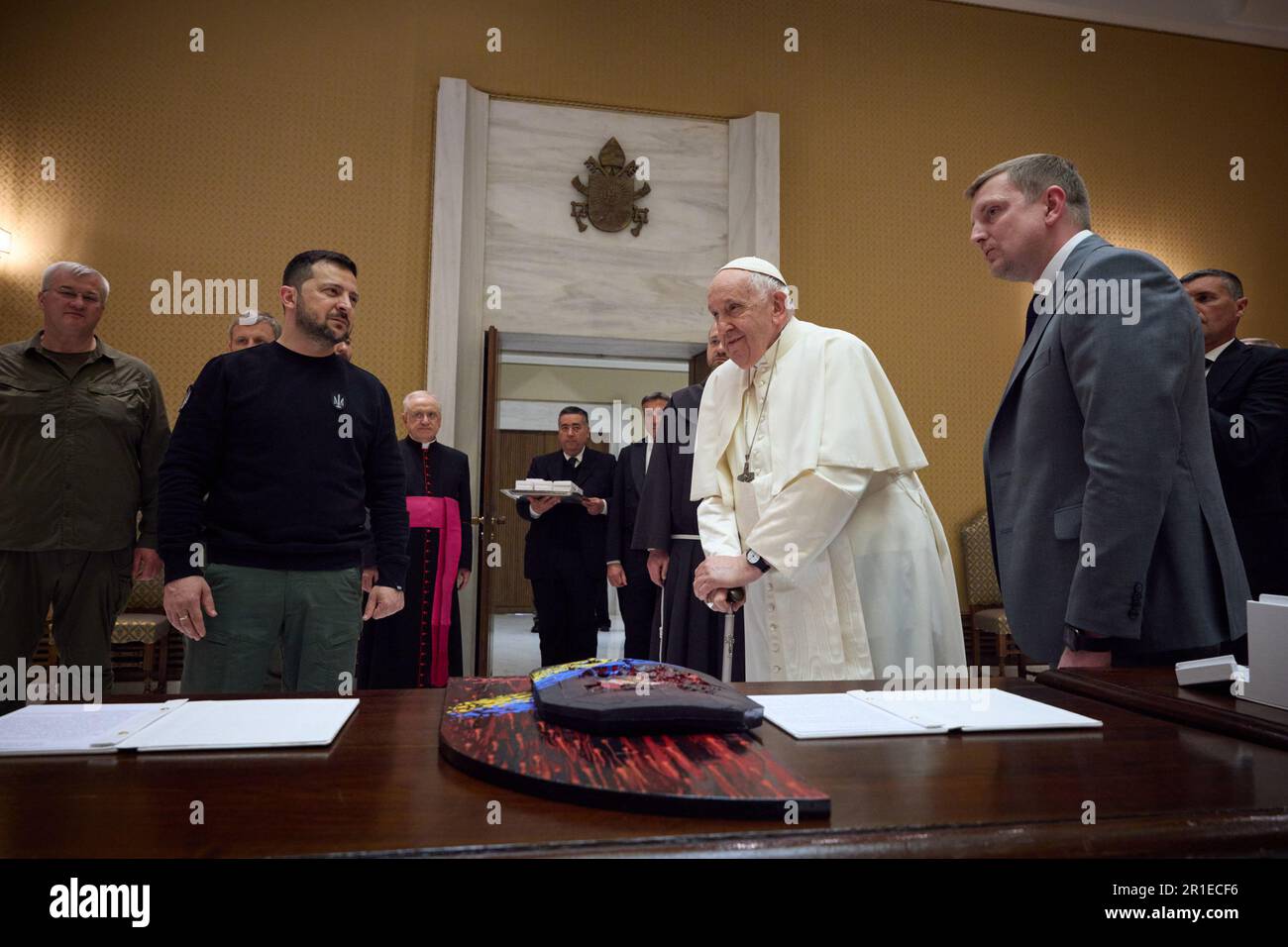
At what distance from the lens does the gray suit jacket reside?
1672 millimetres


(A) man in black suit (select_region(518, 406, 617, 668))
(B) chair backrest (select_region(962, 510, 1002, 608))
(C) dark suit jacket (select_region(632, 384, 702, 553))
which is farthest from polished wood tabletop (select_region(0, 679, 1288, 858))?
(B) chair backrest (select_region(962, 510, 1002, 608))

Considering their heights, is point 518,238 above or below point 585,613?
above

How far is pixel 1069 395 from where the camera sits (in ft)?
6.10

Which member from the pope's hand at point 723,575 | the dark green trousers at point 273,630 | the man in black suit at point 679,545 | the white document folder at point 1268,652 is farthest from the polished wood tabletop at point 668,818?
the man in black suit at point 679,545

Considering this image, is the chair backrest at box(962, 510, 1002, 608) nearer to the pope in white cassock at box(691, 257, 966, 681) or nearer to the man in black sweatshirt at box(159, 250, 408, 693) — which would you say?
the pope in white cassock at box(691, 257, 966, 681)

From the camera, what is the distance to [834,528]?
2357 mm

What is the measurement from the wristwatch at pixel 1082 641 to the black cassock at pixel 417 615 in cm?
344

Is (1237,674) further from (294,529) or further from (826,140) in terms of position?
(826,140)

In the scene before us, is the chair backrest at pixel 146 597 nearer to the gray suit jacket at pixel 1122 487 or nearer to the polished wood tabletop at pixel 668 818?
the polished wood tabletop at pixel 668 818

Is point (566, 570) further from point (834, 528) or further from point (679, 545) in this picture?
point (834, 528)

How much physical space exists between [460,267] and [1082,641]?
204 inches

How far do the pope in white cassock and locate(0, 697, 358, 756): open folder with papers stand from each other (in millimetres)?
1282
